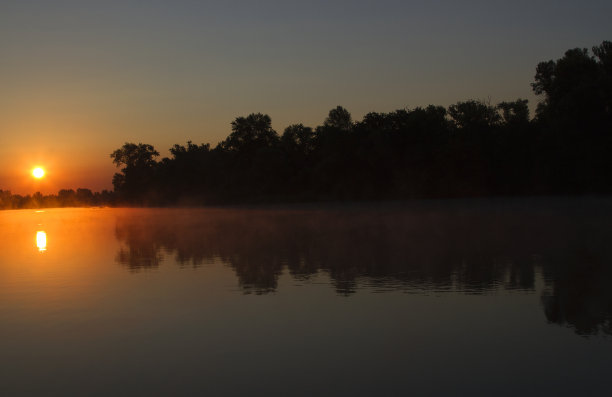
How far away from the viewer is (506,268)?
56.5 feet

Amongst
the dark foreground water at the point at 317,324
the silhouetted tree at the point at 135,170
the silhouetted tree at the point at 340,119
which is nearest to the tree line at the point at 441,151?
the silhouetted tree at the point at 340,119

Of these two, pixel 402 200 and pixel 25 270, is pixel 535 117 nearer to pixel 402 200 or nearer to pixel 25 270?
pixel 402 200

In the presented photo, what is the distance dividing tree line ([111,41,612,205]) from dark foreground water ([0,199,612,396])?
2246 inches

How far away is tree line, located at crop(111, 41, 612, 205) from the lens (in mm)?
73000

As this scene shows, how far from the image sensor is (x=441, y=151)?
88.7m

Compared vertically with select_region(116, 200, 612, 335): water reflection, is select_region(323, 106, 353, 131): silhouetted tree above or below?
above

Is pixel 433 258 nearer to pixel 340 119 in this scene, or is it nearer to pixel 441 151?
pixel 441 151

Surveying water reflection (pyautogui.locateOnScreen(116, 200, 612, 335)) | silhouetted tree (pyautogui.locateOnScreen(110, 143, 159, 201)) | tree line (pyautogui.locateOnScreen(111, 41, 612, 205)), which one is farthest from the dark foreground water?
silhouetted tree (pyautogui.locateOnScreen(110, 143, 159, 201))

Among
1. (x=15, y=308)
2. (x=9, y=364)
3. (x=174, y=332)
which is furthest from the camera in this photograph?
(x=15, y=308)

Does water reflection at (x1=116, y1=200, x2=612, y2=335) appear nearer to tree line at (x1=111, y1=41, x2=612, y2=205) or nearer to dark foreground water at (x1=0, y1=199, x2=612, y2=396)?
dark foreground water at (x1=0, y1=199, x2=612, y2=396)

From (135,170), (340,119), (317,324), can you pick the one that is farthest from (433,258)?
(135,170)

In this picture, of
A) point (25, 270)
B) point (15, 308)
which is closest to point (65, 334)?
point (15, 308)

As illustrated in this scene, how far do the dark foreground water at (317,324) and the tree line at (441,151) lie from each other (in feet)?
187

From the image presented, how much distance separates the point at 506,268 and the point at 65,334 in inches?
481
